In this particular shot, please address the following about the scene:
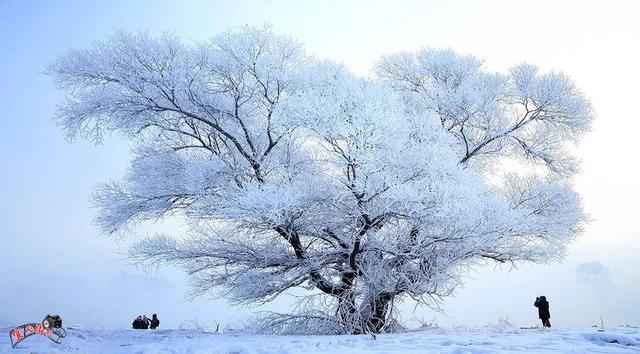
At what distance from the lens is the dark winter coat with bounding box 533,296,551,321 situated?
12.7 m

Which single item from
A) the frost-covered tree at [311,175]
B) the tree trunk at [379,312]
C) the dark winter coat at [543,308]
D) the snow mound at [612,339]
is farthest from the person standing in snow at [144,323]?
the snow mound at [612,339]

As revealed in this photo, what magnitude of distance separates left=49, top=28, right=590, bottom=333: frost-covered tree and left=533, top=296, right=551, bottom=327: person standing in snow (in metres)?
0.99

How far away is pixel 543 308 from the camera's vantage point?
1278cm

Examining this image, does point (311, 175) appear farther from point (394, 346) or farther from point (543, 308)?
point (543, 308)

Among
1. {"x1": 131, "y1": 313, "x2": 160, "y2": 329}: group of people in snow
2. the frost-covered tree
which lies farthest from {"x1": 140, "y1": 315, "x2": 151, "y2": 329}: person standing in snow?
the frost-covered tree

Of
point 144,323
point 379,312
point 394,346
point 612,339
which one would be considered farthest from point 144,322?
point 612,339

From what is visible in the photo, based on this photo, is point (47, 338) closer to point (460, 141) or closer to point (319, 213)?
point (319, 213)

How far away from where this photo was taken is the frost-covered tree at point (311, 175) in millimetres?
9312

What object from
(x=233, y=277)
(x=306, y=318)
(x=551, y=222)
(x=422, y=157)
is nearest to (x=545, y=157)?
(x=551, y=222)

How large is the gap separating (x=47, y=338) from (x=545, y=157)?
12.8 meters

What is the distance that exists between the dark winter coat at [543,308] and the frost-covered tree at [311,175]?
99cm

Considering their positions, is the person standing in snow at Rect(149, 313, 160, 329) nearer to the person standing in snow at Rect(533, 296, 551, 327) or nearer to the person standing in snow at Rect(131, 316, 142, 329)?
the person standing in snow at Rect(131, 316, 142, 329)

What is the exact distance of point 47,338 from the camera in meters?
7.48
